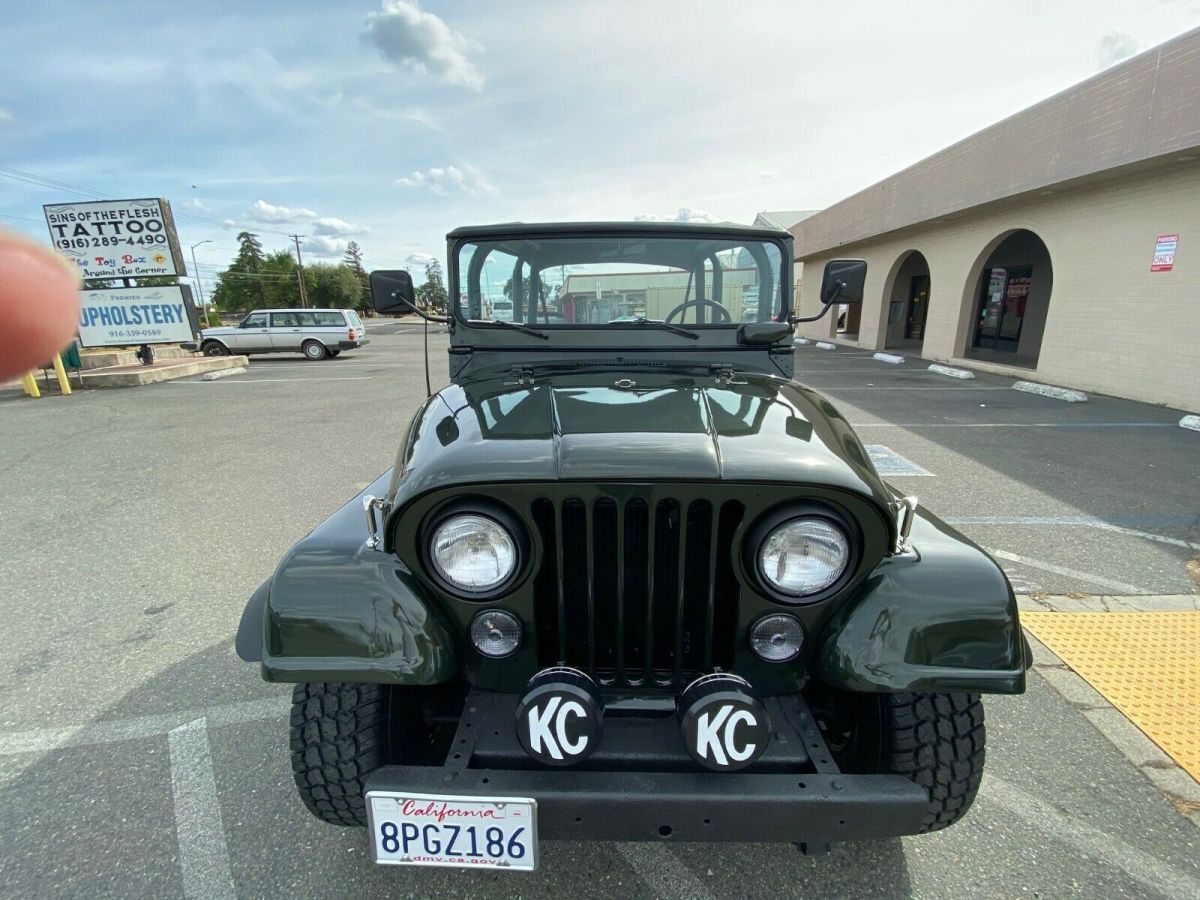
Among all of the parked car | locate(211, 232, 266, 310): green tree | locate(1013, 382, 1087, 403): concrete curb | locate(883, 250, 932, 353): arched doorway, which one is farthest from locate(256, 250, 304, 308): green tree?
locate(1013, 382, 1087, 403): concrete curb

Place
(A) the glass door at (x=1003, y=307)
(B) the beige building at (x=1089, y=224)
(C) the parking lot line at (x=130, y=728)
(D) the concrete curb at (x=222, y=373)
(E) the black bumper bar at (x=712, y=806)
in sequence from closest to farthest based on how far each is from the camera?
(E) the black bumper bar at (x=712, y=806) < (C) the parking lot line at (x=130, y=728) < (B) the beige building at (x=1089, y=224) < (D) the concrete curb at (x=222, y=373) < (A) the glass door at (x=1003, y=307)

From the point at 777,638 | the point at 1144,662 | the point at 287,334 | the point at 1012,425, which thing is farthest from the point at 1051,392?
the point at 287,334

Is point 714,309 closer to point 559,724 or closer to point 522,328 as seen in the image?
point 522,328

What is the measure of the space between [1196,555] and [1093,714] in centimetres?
224

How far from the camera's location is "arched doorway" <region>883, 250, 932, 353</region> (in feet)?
63.0

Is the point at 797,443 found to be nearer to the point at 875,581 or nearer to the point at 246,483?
the point at 875,581

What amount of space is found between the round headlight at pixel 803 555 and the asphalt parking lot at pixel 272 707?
38.0 inches

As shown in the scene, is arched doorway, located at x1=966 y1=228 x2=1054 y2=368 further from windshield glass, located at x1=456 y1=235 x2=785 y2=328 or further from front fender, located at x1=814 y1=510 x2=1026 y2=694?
front fender, located at x1=814 y1=510 x2=1026 y2=694

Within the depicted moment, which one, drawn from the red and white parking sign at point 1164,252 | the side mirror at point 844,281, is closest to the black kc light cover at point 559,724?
the side mirror at point 844,281

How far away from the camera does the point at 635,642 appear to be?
170 centimetres

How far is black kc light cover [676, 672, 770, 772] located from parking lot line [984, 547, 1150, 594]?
3163 mm

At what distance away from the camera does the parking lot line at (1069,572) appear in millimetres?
3381

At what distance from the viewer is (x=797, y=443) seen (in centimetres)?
162

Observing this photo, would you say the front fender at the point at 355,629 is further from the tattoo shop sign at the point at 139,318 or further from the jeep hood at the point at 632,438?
the tattoo shop sign at the point at 139,318
